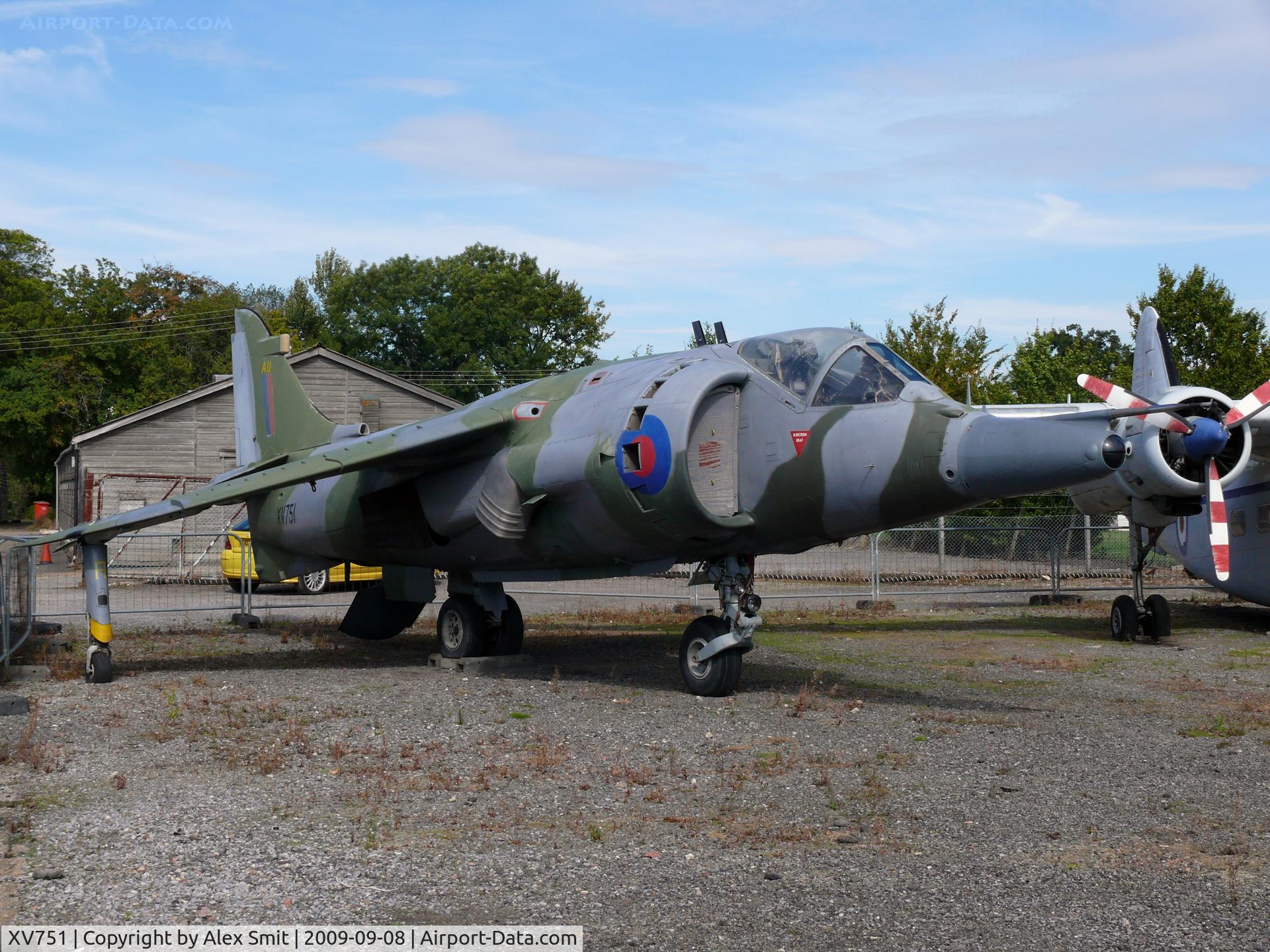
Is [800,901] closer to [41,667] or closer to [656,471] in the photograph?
[656,471]

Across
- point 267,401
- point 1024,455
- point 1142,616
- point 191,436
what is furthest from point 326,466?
point 191,436

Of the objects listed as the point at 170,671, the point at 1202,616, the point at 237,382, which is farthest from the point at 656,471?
the point at 1202,616

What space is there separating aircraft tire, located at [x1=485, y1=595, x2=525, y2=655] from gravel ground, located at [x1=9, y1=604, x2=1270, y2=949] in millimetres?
802

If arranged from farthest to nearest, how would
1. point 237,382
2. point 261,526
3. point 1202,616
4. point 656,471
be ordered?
point 1202,616, point 237,382, point 261,526, point 656,471

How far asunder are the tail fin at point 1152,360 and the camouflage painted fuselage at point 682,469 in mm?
8817

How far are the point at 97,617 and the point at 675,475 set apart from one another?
6607mm

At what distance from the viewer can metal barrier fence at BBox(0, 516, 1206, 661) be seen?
22.1 metres

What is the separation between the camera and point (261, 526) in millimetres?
15406

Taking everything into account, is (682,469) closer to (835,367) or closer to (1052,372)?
(835,367)

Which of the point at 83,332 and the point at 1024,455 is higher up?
the point at 83,332

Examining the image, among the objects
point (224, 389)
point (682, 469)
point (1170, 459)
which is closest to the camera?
point (682, 469)

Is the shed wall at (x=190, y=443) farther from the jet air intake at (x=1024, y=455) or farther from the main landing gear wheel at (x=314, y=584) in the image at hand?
the jet air intake at (x=1024, y=455)

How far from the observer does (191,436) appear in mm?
34438

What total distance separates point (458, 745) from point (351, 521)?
5.53 metres
